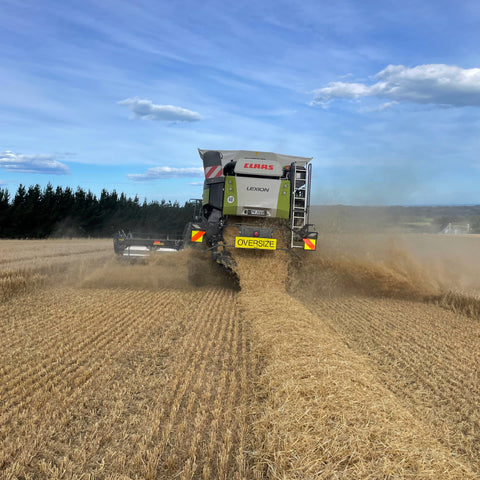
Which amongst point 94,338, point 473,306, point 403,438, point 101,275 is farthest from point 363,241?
point 403,438

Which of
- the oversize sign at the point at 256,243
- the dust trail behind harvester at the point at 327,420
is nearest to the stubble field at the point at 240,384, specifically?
the dust trail behind harvester at the point at 327,420

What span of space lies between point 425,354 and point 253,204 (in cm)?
462

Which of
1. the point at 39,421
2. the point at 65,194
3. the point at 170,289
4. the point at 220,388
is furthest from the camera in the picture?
the point at 65,194

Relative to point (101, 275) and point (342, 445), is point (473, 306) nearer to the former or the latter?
point (342, 445)

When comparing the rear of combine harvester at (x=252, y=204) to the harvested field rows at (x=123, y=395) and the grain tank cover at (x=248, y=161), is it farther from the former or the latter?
the harvested field rows at (x=123, y=395)

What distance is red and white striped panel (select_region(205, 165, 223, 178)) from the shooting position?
9404 millimetres

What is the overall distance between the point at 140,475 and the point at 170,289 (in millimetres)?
7518

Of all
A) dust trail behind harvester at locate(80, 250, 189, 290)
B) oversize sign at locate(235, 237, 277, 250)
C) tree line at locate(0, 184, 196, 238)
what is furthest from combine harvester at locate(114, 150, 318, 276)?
tree line at locate(0, 184, 196, 238)

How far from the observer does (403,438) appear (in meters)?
2.99

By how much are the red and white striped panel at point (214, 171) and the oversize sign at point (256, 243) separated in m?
1.49

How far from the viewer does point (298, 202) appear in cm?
961

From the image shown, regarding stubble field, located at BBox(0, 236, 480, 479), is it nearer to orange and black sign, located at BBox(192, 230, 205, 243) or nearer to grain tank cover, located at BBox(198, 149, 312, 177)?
orange and black sign, located at BBox(192, 230, 205, 243)

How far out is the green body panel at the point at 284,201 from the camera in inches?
363

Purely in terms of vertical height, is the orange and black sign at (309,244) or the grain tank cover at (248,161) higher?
the grain tank cover at (248,161)
